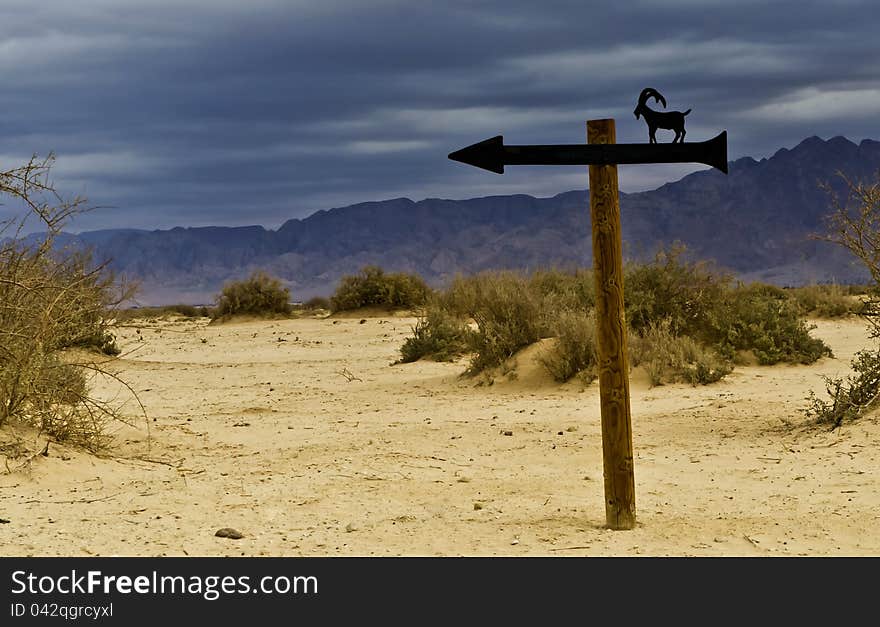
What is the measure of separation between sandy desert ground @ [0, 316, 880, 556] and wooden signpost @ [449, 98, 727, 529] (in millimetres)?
883

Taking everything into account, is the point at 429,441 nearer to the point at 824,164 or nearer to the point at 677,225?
the point at 677,225

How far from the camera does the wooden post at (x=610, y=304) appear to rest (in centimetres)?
693

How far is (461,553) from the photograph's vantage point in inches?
262

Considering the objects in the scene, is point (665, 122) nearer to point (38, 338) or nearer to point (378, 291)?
point (38, 338)

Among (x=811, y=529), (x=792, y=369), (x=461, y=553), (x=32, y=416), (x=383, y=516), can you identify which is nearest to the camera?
(x=461, y=553)

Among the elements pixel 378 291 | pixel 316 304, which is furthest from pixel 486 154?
pixel 316 304

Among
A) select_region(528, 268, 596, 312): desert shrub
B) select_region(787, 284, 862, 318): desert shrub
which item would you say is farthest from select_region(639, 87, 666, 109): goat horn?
select_region(787, 284, 862, 318): desert shrub

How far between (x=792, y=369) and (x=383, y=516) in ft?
32.7

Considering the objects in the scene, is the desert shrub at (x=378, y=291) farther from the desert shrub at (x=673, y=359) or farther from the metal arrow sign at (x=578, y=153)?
the metal arrow sign at (x=578, y=153)

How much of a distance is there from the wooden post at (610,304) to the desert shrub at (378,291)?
26046 mm

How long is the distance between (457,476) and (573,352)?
596 cm

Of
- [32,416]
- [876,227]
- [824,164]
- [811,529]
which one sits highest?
[824,164]

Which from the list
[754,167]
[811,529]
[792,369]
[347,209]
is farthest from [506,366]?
[347,209]

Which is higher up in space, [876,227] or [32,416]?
[876,227]
